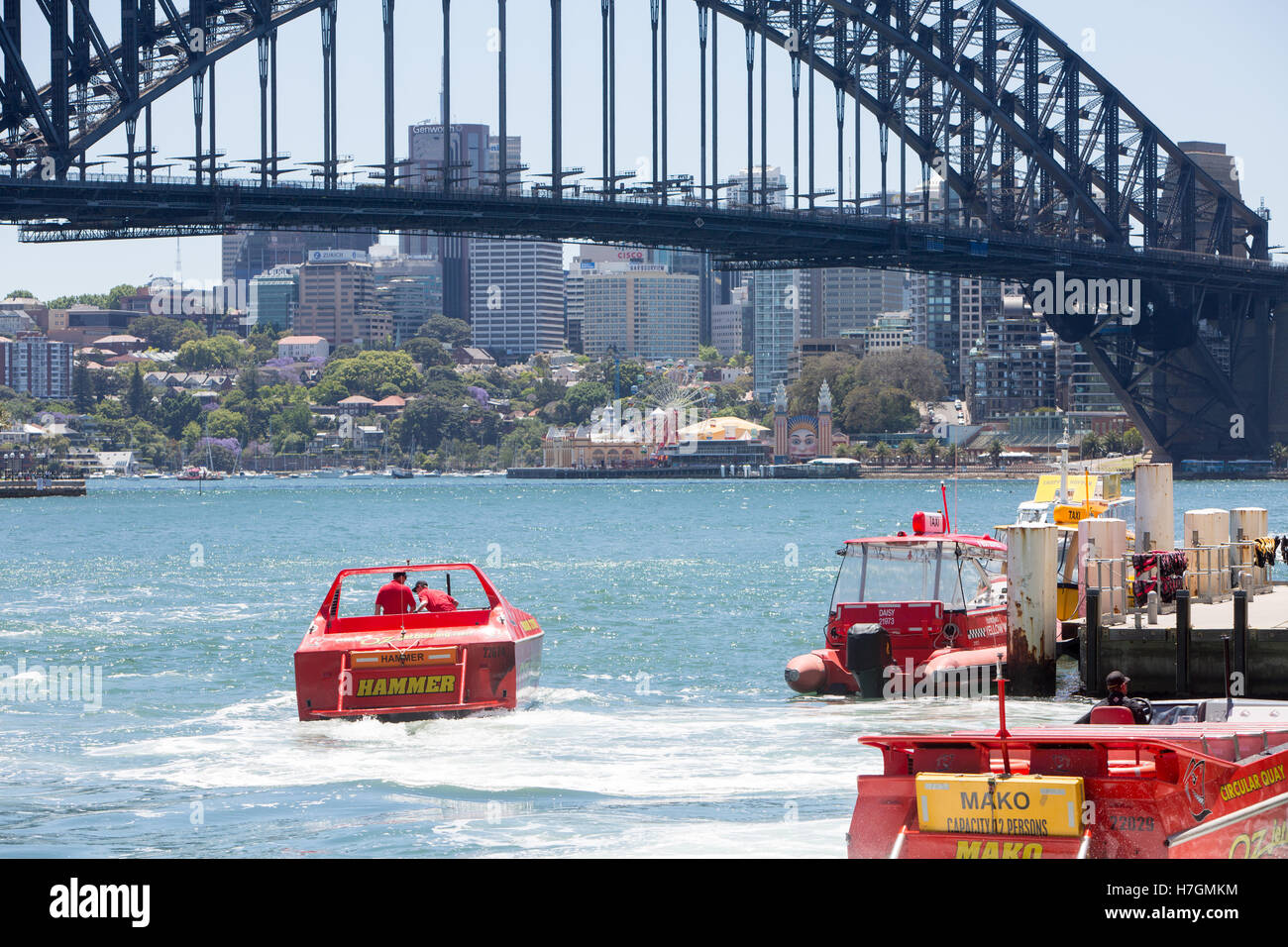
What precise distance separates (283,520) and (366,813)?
2816 inches

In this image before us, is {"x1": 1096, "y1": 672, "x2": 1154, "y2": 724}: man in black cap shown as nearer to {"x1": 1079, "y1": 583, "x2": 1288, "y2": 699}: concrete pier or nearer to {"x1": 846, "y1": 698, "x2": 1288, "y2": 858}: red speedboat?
{"x1": 846, "y1": 698, "x2": 1288, "y2": 858}: red speedboat

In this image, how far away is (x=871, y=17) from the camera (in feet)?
269

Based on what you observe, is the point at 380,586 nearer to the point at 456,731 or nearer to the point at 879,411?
the point at 456,731

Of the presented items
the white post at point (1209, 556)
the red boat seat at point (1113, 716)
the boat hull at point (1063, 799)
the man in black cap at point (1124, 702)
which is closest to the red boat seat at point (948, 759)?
the boat hull at point (1063, 799)

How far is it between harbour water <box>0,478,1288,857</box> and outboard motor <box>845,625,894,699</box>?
34cm

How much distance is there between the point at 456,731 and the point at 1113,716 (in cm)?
655

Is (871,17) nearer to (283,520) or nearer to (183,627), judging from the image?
(283,520)

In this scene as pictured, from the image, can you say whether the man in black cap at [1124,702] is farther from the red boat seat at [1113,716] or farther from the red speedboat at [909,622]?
the red speedboat at [909,622]

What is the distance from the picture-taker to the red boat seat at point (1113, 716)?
32.9 ft

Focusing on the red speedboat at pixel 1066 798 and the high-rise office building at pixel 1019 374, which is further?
the high-rise office building at pixel 1019 374

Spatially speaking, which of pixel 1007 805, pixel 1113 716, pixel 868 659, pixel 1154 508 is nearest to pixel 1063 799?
pixel 1007 805

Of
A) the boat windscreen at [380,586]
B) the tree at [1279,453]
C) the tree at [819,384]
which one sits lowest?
the boat windscreen at [380,586]

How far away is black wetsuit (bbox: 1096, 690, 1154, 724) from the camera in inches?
409
